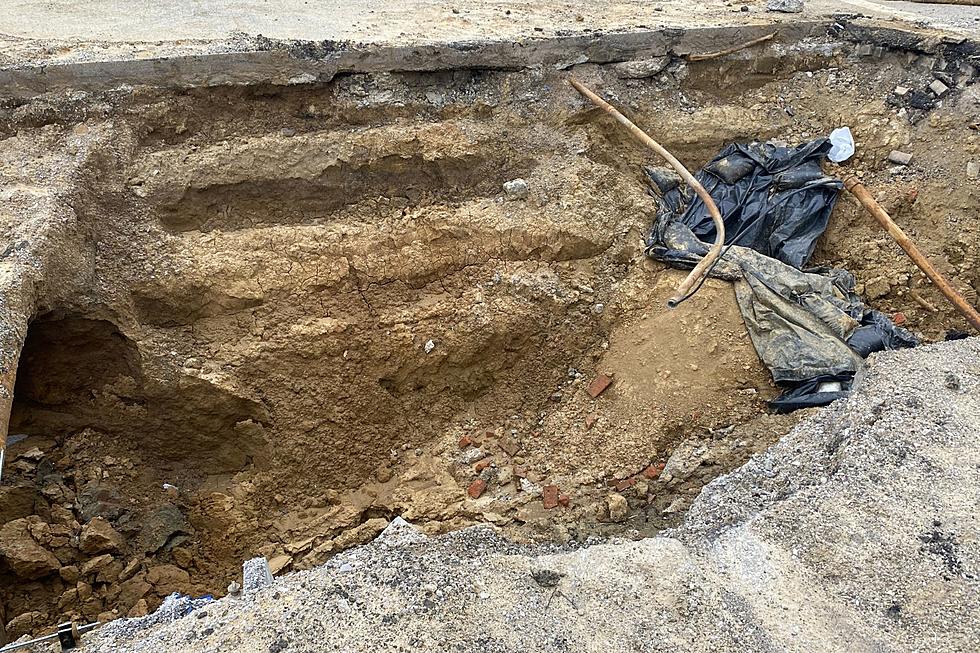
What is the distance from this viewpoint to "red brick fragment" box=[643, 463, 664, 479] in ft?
12.8

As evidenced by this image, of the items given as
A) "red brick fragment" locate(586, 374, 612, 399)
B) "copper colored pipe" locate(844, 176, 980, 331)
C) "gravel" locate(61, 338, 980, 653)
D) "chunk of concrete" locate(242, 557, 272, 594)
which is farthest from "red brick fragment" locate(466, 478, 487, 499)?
"copper colored pipe" locate(844, 176, 980, 331)

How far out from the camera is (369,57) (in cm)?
509

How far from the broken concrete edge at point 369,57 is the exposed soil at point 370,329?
13 cm

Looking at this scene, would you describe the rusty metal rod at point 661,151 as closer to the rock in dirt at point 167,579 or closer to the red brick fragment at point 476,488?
the red brick fragment at point 476,488

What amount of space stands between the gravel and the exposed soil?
875mm

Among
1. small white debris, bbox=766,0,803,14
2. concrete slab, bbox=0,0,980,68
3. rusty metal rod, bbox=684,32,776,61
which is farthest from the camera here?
small white debris, bbox=766,0,803,14

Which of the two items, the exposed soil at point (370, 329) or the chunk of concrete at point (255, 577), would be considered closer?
the chunk of concrete at point (255, 577)

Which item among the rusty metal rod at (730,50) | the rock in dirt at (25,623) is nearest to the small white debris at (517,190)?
the rusty metal rod at (730,50)

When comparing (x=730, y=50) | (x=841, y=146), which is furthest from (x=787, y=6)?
(x=841, y=146)

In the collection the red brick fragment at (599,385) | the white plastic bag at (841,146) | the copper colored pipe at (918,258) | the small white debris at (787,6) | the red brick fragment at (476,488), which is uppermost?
the small white debris at (787,6)

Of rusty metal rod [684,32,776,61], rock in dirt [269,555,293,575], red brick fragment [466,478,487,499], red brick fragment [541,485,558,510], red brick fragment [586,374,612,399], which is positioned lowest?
rock in dirt [269,555,293,575]

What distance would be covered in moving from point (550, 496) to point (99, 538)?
2664 millimetres

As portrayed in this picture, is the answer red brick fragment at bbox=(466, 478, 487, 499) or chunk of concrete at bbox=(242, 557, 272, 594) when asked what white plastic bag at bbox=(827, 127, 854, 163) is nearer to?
red brick fragment at bbox=(466, 478, 487, 499)

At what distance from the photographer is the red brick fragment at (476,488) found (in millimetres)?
4152
